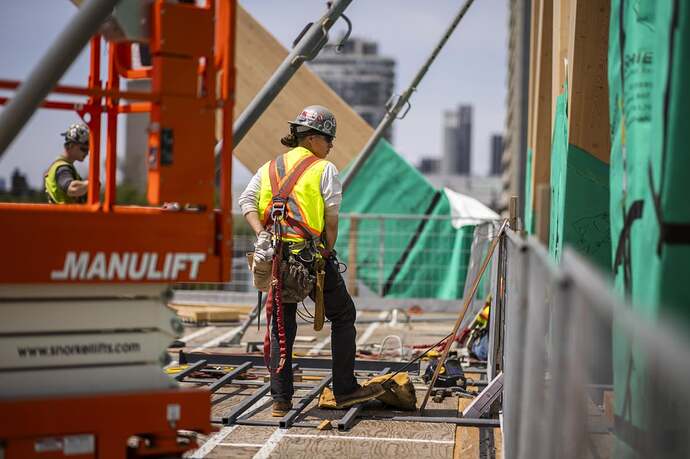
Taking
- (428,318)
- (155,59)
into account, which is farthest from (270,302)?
(428,318)

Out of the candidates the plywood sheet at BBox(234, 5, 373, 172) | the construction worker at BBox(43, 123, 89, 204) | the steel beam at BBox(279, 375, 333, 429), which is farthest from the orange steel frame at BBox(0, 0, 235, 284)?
the plywood sheet at BBox(234, 5, 373, 172)

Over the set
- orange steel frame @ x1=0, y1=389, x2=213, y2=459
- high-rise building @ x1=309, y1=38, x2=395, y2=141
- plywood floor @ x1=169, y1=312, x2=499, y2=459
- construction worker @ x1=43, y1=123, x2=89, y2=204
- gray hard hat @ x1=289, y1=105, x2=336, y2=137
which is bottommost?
plywood floor @ x1=169, y1=312, x2=499, y2=459

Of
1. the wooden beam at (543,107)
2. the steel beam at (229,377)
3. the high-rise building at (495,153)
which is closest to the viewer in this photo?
the steel beam at (229,377)

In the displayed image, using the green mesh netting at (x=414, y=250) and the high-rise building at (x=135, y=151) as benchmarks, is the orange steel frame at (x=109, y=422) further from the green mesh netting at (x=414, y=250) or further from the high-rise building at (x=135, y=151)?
the high-rise building at (x=135, y=151)

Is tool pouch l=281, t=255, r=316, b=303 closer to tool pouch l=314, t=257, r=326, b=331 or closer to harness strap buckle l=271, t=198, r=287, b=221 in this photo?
tool pouch l=314, t=257, r=326, b=331

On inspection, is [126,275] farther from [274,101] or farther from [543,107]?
[274,101]

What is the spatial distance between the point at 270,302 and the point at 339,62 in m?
66.4

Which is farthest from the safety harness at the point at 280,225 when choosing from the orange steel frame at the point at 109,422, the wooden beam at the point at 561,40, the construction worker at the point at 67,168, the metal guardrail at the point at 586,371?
the construction worker at the point at 67,168

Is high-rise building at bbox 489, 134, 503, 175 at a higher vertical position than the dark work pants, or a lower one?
higher

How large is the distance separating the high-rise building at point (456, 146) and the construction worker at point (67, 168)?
9474 centimetres

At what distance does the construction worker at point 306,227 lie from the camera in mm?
6984

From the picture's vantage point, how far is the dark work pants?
712cm

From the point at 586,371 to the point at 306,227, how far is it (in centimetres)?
415

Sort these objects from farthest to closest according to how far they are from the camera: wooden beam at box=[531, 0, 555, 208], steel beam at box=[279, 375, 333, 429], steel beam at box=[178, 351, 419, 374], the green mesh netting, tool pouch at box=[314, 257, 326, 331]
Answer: the green mesh netting < wooden beam at box=[531, 0, 555, 208] < steel beam at box=[178, 351, 419, 374] < tool pouch at box=[314, 257, 326, 331] < steel beam at box=[279, 375, 333, 429]
